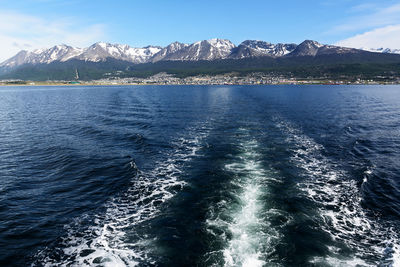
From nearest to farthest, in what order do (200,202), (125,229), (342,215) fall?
1. (125,229)
2. (342,215)
3. (200,202)

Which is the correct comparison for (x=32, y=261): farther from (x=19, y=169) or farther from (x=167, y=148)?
(x=167, y=148)

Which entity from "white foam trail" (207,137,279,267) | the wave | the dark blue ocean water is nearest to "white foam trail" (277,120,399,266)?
the dark blue ocean water

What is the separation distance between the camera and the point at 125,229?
17766 mm

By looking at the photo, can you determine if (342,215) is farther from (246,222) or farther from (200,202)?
(200,202)

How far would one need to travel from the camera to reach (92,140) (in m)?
43.5

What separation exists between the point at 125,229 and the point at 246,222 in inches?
402

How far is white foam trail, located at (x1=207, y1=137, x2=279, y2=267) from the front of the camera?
14.6 meters

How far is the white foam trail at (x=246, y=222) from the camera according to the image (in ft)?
47.8

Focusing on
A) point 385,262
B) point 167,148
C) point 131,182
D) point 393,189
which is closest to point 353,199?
point 393,189

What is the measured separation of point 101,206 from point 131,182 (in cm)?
516

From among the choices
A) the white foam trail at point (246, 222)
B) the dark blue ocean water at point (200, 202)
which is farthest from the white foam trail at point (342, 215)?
the white foam trail at point (246, 222)

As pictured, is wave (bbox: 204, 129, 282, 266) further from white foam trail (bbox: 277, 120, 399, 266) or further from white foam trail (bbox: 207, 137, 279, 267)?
white foam trail (bbox: 277, 120, 399, 266)

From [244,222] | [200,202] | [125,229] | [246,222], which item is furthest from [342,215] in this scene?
[125,229]

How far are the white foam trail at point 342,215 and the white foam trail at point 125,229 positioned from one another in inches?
499
